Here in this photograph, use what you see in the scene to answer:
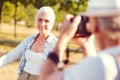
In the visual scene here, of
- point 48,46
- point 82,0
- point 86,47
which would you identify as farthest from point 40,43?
point 82,0

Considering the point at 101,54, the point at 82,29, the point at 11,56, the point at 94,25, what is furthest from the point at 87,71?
the point at 11,56

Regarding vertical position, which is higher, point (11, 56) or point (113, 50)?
point (113, 50)

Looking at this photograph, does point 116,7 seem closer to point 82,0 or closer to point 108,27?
point 108,27

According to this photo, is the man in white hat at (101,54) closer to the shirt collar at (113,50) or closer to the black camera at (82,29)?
the shirt collar at (113,50)

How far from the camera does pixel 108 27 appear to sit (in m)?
2.06

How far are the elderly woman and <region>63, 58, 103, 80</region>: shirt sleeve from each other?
116 inches

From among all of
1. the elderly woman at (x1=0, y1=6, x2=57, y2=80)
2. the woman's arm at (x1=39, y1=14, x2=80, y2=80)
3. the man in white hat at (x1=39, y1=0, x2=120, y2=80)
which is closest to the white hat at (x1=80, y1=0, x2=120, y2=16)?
the man in white hat at (x1=39, y1=0, x2=120, y2=80)

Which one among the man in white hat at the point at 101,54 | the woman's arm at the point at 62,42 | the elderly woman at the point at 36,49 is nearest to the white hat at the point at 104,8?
the man in white hat at the point at 101,54

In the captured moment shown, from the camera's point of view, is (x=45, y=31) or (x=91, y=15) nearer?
(x=91, y=15)

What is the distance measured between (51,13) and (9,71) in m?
8.66

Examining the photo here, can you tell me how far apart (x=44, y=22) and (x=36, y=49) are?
1.16 ft

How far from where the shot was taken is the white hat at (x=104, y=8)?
2074mm

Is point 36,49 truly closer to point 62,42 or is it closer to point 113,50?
point 62,42

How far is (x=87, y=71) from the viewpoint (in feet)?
6.64
